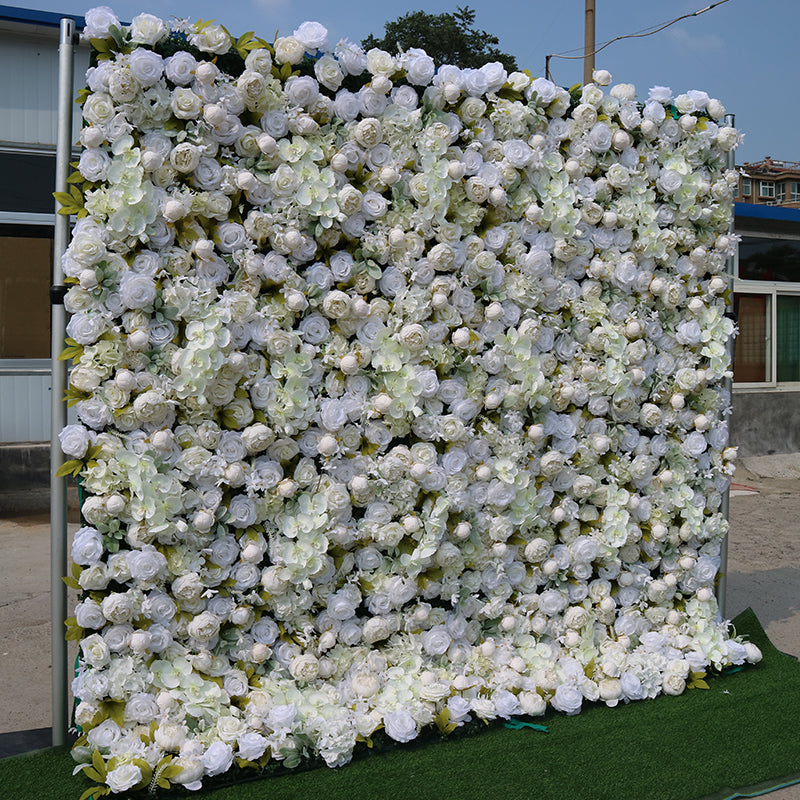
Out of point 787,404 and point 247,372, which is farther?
point 787,404

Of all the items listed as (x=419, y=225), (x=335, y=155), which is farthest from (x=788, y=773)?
(x=335, y=155)

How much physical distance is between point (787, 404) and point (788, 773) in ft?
26.6

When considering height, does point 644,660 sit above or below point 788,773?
above

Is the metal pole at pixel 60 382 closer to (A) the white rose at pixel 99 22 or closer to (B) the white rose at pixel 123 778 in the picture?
(A) the white rose at pixel 99 22

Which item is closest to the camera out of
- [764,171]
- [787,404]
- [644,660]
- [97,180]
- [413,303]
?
[97,180]

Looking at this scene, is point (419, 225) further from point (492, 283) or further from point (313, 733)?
point (313, 733)

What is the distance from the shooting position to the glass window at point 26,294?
6.66 metres

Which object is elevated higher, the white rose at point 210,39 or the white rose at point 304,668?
the white rose at point 210,39

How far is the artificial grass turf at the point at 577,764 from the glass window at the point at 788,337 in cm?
801

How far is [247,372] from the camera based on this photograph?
8.17ft

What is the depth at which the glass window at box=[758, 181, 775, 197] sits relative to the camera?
56469 mm

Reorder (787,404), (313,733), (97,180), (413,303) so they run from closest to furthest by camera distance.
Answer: (97,180) < (313,733) < (413,303) < (787,404)

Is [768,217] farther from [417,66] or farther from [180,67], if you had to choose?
[180,67]

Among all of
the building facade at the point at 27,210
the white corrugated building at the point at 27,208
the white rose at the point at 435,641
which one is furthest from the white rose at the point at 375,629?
the white corrugated building at the point at 27,208
